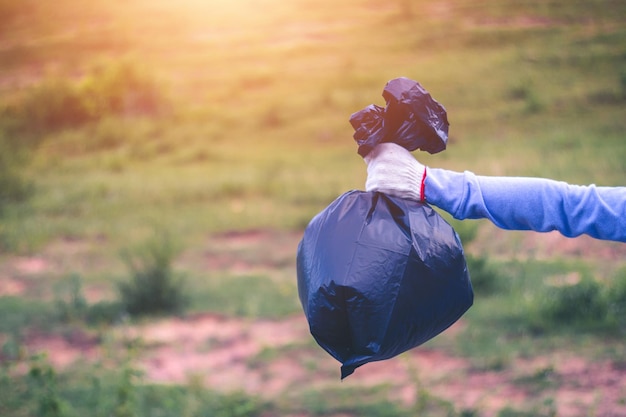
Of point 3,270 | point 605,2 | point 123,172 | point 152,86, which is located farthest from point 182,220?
point 605,2

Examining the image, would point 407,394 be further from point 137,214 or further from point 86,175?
point 86,175

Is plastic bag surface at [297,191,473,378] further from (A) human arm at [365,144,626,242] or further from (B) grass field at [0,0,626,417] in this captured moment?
(B) grass field at [0,0,626,417]

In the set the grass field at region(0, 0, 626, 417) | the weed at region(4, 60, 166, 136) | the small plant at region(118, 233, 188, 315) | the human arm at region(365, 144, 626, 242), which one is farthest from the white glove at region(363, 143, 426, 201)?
the weed at region(4, 60, 166, 136)

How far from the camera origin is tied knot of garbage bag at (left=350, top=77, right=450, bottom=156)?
6.86ft

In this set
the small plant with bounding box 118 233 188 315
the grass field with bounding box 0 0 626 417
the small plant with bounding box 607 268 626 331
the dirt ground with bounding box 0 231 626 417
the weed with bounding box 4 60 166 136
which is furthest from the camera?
the weed with bounding box 4 60 166 136

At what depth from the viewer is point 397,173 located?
2062mm

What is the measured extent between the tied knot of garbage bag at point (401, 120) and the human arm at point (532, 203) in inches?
5.1

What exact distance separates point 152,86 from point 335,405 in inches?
466

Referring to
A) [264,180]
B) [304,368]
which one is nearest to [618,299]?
[304,368]

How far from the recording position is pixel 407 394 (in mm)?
4516

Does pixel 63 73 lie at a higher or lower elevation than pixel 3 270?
higher

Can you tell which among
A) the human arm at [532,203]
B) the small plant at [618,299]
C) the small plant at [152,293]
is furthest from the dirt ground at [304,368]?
the human arm at [532,203]

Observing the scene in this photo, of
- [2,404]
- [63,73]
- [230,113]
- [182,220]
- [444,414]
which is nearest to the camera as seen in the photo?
[444,414]

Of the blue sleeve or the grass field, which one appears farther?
the grass field
